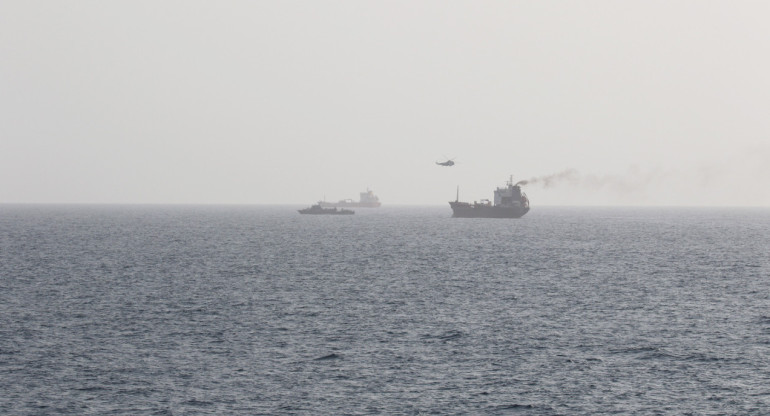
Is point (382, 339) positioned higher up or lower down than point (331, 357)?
higher up

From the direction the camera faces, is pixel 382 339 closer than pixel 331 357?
No

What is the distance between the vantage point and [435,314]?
61688 millimetres

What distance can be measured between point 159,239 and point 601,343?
128m

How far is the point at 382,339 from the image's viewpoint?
167ft

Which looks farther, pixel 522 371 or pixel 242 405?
pixel 522 371

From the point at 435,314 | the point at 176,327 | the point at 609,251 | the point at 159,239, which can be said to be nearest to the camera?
the point at 176,327

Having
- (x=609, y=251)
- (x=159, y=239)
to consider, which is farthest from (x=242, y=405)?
(x=159, y=239)

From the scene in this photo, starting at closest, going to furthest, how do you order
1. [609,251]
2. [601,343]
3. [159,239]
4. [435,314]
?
1. [601,343]
2. [435,314]
3. [609,251]
4. [159,239]

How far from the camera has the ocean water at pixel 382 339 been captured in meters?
37.1

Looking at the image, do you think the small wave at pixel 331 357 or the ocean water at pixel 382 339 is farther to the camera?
the small wave at pixel 331 357

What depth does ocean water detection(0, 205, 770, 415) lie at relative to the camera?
1459 inches

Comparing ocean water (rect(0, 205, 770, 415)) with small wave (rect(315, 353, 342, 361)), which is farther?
small wave (rect(315, 353, 342, 361))

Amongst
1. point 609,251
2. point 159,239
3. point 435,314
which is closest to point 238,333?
point 435,314

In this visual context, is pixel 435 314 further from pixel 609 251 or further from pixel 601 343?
pixel 609 251
